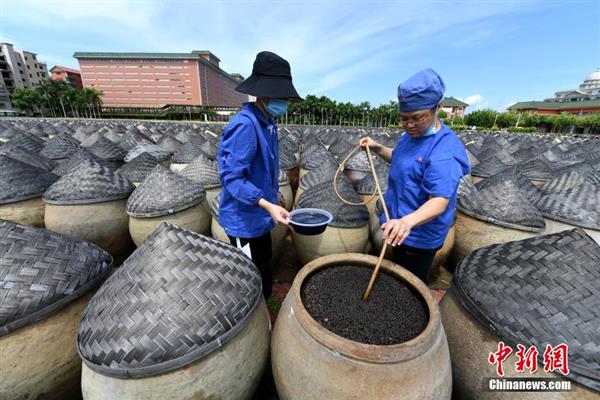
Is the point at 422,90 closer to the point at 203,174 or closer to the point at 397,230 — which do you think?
Result: the point at 397,230

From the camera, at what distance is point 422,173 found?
206cm

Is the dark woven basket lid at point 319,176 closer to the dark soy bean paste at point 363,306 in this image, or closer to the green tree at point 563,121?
the dark soy bean paste at point 363,306

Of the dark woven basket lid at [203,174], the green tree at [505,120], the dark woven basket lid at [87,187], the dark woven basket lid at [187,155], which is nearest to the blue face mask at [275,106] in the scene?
the dark woven basket lid at [203,174]

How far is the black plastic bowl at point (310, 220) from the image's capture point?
2295 mm

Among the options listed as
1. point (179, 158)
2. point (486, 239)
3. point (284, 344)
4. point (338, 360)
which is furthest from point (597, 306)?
point (179, 158)

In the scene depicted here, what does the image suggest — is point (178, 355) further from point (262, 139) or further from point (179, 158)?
point (179, 158)

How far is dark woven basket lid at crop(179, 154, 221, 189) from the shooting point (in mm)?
5105

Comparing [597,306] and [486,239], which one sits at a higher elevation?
[597,306]

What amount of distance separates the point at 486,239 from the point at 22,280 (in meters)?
4.91

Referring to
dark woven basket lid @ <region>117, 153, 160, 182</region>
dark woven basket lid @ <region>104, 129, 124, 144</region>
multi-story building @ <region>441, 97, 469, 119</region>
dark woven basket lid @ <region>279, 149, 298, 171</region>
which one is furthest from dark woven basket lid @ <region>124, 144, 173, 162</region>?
multi-story building @ <region>441, 97, 469, 119</region>

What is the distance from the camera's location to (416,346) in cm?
144

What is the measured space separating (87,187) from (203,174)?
179cm

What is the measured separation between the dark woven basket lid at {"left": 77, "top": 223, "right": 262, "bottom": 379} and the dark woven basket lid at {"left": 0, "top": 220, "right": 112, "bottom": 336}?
34cm

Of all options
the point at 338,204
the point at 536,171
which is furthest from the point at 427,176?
the point at 536,171
